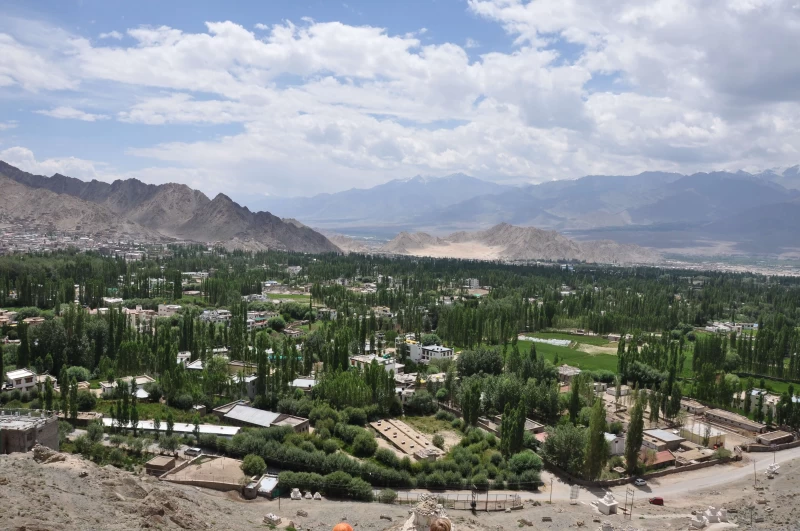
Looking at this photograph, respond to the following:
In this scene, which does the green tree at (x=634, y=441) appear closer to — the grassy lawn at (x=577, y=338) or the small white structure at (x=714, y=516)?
the small white structure at (x=714, y=516)

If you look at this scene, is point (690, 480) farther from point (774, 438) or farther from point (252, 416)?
point (252, 416)

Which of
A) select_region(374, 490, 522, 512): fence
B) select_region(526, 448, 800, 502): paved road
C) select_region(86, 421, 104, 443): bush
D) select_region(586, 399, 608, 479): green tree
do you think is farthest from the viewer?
select_region(86, 421, 104, 443): bush

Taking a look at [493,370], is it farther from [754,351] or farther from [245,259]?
[245,259]

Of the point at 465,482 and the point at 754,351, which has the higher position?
the point at 754,351

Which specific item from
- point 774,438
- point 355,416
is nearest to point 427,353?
point 355,416

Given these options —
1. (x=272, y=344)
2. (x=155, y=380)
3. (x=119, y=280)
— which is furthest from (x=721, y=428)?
(x=119, y=280)

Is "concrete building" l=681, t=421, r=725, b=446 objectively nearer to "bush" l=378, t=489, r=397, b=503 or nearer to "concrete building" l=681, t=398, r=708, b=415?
"concrete building" l=681, t=398, r=708, b=415

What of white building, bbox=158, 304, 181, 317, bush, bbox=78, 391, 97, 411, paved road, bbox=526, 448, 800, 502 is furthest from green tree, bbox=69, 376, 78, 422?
white building, bbox=158, 304, 181, 317
